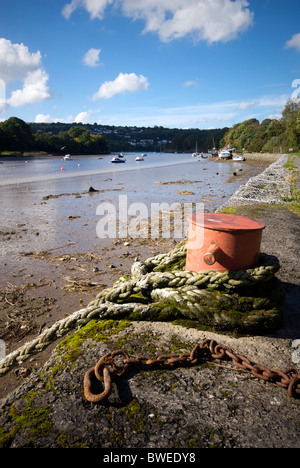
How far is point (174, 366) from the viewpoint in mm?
2324

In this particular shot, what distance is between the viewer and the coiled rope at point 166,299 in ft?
9.26

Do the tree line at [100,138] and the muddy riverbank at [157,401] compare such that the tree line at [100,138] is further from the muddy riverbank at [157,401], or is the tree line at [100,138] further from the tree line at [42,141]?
the muddy riverbank at [157,401]

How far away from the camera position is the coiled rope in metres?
2.82

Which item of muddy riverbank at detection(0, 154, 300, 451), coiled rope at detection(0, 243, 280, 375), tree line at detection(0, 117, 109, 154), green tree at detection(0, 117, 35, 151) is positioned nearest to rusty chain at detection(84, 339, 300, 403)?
muddy riverbank at detection(0, 154, 300, 451)

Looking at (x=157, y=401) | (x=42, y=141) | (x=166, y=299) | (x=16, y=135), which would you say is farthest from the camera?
(x=42, y=141)

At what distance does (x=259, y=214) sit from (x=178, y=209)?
17.8 ft

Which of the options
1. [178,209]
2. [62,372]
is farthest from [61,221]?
[62,372]

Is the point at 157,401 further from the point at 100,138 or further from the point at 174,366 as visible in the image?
the point at 100,138

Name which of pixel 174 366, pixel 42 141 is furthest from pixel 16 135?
pixel 174 366

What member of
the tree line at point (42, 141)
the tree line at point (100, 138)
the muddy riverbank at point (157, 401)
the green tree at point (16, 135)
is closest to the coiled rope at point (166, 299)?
the muddy riverbank at point (157, 401)

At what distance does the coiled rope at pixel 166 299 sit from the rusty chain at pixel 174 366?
408 millimetres

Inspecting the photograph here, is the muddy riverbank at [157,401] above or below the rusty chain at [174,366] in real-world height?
below

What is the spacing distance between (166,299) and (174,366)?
2.70 feet

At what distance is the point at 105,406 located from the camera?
1958 millimetres
